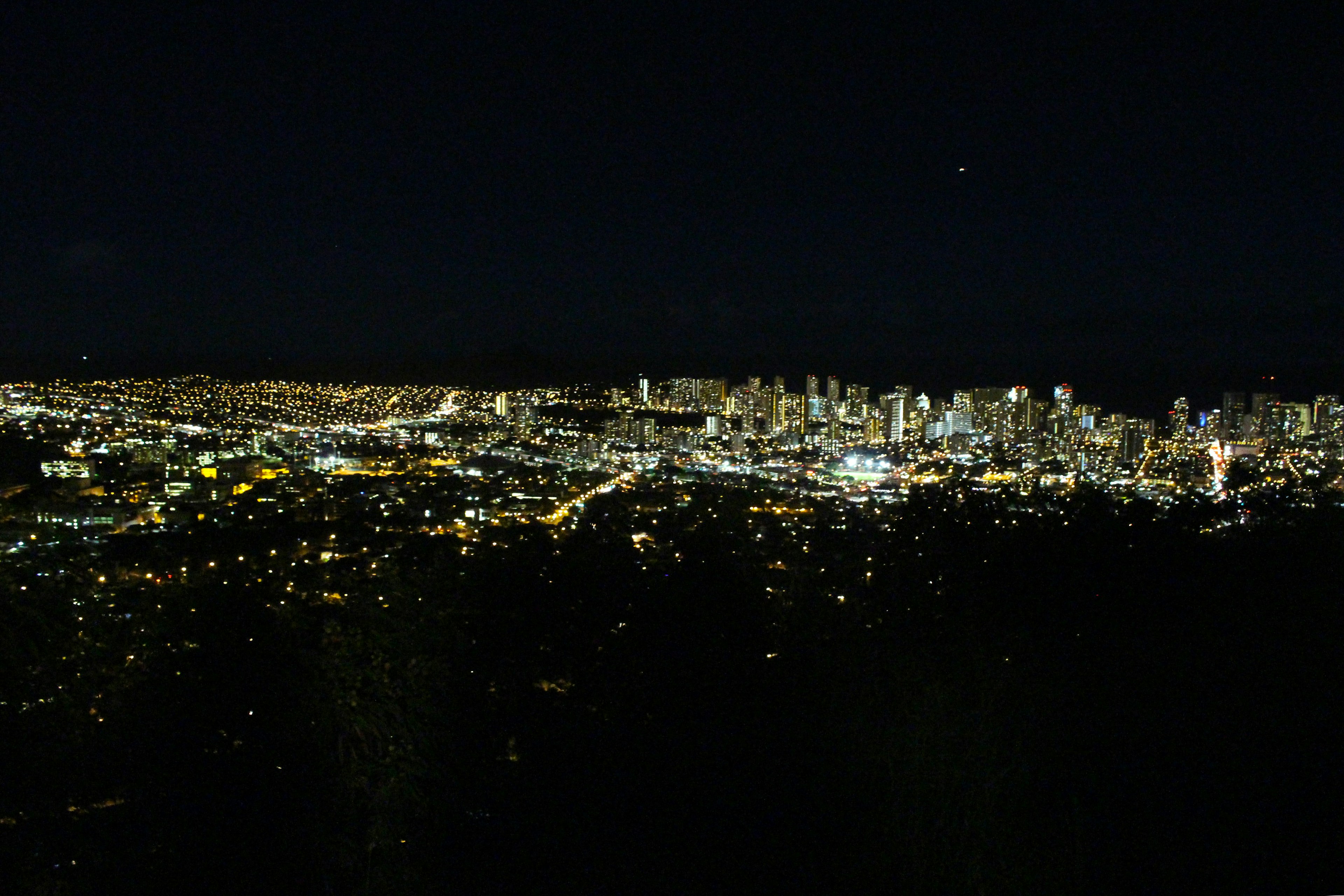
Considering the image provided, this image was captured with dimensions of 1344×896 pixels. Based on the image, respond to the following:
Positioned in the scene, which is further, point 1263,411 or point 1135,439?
point 1263,411

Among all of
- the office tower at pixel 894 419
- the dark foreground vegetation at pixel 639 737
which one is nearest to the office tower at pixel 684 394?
the office tower at pixel 894 419

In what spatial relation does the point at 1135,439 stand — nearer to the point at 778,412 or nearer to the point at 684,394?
the point at 778,412

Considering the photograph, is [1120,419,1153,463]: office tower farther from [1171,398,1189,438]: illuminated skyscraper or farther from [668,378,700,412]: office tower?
[668,378,700,412]: office tower

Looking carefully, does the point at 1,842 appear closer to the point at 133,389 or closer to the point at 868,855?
the point at 868,855

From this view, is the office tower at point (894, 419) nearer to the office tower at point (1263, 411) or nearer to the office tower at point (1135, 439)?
the office tower at point (1135, 439)

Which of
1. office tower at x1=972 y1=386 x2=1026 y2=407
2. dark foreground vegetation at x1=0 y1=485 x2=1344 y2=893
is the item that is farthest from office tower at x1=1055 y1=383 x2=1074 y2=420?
dark foreground vegetation at x1=0 y1=485 x2=1344 y2=893

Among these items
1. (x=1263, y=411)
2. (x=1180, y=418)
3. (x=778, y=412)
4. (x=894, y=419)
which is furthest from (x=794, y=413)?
(x=1263, y=411)

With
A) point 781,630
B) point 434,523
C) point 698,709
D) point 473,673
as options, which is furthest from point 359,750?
point 434,523
